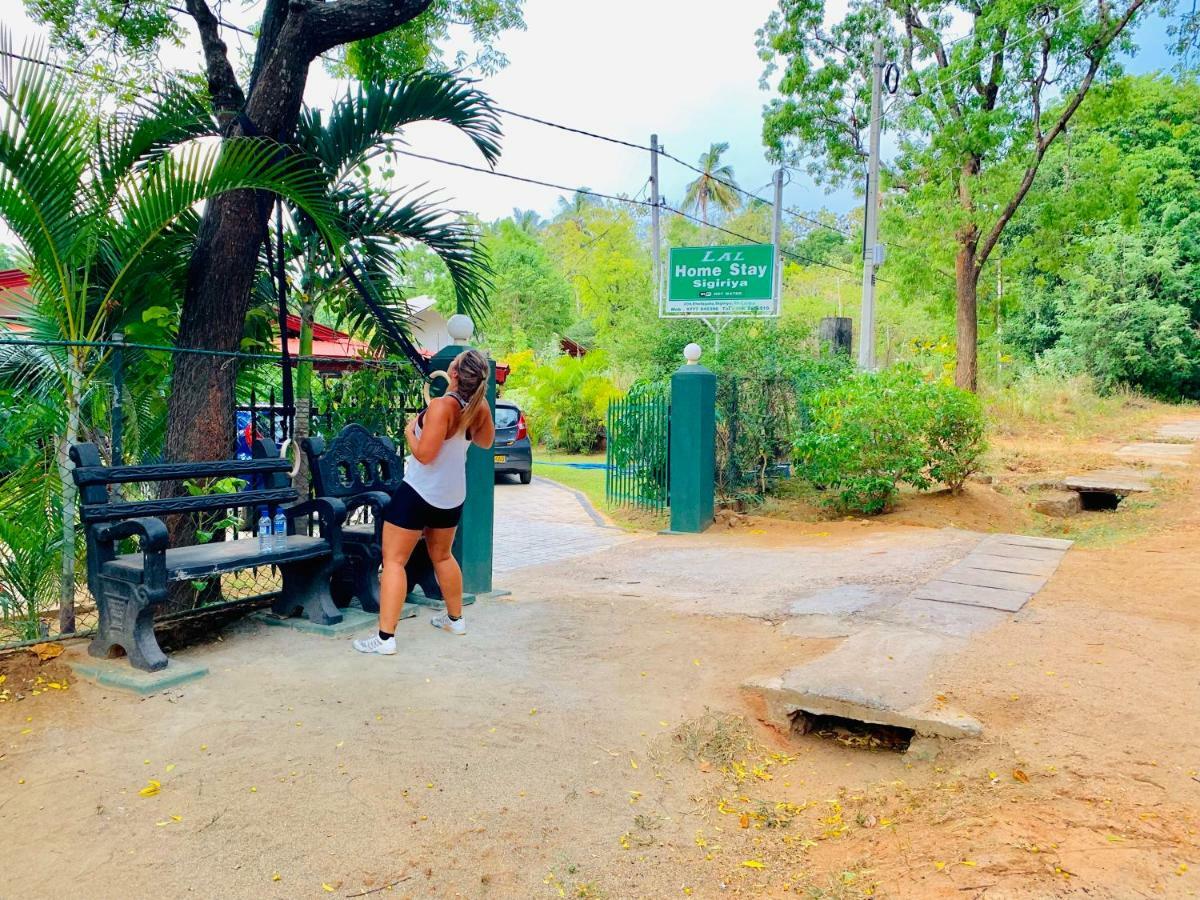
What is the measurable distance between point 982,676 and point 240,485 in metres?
4.71

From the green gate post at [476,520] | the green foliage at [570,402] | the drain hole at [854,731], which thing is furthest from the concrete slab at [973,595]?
the green foliage at [570,402]

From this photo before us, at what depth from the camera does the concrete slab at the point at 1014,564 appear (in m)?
6.94

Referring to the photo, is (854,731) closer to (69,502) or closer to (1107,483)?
(69,502)

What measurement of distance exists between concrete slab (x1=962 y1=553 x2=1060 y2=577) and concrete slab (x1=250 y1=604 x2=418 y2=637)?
4.70 meters

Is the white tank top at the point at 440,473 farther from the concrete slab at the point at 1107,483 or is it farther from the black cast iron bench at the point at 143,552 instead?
the concrete slab at the point at 1107,483

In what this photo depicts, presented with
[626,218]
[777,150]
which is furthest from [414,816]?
[626,218]

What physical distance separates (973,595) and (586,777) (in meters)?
3.79

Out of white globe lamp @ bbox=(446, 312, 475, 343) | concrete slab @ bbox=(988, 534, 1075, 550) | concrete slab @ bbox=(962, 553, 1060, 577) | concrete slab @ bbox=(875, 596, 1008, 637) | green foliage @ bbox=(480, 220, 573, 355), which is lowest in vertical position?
concrete slab @ bbox=(875, 596, 1008, 637)

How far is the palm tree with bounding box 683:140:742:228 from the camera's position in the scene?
139 ft

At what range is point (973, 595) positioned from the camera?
6.13 m

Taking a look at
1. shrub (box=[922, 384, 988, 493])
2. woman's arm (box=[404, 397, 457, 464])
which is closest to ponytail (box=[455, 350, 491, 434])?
woman's arm (box=[404, 397, 457, 464])

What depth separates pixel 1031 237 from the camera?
19.3 meters

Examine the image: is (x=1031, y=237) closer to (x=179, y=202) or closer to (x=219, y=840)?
(x=179, y=202)

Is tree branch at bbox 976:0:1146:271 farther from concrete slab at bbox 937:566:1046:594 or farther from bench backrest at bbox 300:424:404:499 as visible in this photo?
bench backrest at bbox 300:424:404:499
